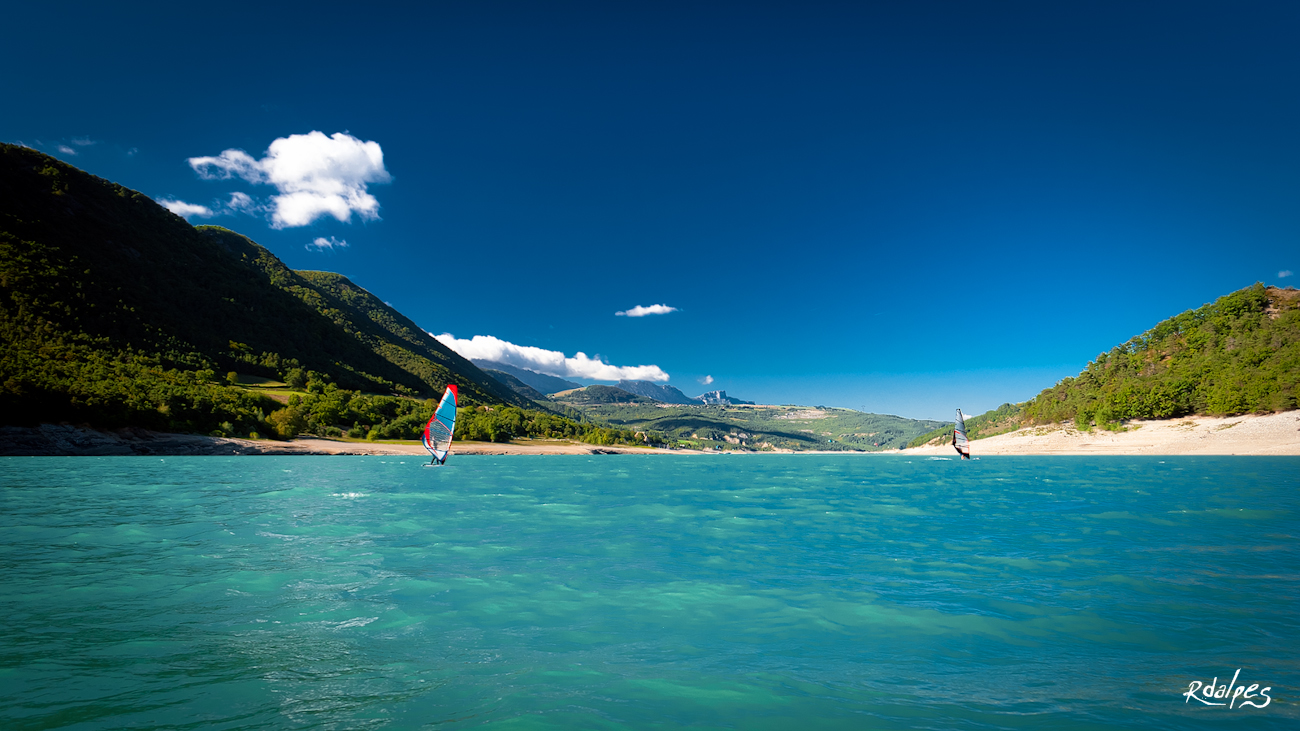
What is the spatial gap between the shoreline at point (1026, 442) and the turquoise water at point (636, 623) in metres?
76.1

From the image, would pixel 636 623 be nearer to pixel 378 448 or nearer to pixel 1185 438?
pixel 378 448

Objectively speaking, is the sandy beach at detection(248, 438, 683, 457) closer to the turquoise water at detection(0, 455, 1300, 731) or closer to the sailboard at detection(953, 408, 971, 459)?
the turquoise water at detection(0, 455, 1300, 731)

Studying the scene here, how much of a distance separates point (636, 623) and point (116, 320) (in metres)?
163

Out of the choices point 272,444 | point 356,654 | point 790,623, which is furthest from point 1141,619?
point 272,444

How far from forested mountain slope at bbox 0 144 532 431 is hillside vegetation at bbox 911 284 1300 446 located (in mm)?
203532

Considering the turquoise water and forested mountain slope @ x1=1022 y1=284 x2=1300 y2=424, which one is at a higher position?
forested mountain slope @ x1=1022 y1=284 x2=1300 y2=424

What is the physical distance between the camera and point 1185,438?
11175cm

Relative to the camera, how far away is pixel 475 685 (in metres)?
8.05

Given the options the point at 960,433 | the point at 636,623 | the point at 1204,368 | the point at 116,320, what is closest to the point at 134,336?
the point at 116,320

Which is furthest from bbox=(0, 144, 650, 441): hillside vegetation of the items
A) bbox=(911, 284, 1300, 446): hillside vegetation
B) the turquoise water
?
bbox=(911, 284, 1300, 446): hillside vegetation

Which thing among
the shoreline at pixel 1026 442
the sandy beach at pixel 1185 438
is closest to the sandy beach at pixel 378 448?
the shoreline at pixel 1026 442

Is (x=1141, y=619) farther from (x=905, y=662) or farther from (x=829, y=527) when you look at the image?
(x=829, y=527)

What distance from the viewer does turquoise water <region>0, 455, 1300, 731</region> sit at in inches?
288

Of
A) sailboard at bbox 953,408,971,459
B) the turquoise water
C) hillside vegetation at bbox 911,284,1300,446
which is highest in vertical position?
hillside vegetation at bbox 911,284,1300,446
